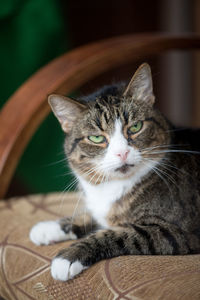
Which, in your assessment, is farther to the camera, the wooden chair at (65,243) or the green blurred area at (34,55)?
the green blurred area at (34,55)

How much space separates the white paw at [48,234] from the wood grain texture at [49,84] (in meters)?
0.25

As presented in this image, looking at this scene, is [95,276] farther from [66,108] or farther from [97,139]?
[66,108]

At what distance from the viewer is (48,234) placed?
1026 mm

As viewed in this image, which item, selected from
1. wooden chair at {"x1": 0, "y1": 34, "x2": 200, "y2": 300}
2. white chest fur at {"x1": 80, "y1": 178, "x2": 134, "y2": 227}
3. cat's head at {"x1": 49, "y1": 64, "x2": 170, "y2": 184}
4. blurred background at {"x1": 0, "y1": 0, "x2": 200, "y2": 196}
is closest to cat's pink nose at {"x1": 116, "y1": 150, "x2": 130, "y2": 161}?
cat's head at {"x1": 49, "y1": 64, "x2": 170, "y2": 184}

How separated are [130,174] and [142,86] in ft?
0.73

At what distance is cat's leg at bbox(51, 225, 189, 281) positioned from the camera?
2.80 ft

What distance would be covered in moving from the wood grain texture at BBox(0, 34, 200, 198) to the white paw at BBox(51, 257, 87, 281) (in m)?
0.44

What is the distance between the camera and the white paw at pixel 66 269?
0.84m

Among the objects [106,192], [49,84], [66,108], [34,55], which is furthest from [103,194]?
[34,55]

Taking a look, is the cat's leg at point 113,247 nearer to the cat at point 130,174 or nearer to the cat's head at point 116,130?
the cat at point 130,174

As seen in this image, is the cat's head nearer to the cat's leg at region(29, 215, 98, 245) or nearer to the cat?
the cat

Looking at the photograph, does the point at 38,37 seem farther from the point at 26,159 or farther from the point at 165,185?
the point at 165,185

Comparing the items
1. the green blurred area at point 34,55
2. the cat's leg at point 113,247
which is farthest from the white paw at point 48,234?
the green blurred area at point 34,55

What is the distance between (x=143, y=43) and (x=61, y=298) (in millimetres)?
827
